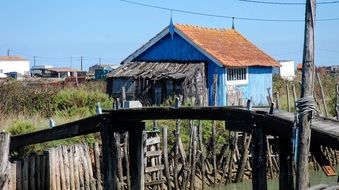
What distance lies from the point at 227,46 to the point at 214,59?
3.40m

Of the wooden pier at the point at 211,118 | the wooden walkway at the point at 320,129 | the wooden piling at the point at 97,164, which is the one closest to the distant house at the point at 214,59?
the wooden piling at the point at 97,164

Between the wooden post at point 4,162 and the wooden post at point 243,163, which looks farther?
the wooden post at point 243,163

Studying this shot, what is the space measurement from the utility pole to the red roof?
18617 millimetres

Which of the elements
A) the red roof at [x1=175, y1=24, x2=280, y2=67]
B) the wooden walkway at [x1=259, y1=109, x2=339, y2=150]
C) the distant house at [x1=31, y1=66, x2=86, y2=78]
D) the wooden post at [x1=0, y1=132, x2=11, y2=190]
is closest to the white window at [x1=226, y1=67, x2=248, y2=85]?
the red roof at [x1=175, y1=24, x2=280, y2=67]

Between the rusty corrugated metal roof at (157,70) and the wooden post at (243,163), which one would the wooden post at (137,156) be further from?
the rusty corrugated metal roof at (157,70)

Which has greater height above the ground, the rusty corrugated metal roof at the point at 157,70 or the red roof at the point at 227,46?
the red roof at the point at 227,46

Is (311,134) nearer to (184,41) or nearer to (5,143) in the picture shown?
(5,143)

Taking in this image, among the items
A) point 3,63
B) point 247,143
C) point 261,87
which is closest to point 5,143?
point 247,143

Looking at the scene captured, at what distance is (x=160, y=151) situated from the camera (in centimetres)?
1688

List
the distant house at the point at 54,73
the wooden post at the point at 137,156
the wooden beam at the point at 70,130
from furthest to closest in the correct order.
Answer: the distant house at the point at 54,73 → the wooden post at the point at 137,156 → the wooden beam at the point at 70,130

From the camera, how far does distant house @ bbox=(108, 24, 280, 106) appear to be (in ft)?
93.2

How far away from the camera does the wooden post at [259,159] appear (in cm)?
1041

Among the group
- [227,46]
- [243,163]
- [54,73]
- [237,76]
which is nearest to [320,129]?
[243,163]

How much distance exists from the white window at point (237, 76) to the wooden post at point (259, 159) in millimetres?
18258
